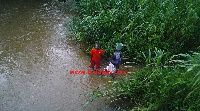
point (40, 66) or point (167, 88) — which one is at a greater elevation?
point (167, 88)

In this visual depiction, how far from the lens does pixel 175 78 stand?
3.66m

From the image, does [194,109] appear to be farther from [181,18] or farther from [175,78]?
[181,18]

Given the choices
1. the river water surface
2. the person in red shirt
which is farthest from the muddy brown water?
the person in red shirt

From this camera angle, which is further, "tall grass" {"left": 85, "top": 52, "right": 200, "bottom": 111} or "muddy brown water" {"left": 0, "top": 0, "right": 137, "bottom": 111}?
"muddy brown water" {"left": 0, "top": 0, "right": 137, "bottom": 111}

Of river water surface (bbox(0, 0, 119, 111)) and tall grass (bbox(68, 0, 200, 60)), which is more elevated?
tall grass (bbox(68, 0, 200, 60))

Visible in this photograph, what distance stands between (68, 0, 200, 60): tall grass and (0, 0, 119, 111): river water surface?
2.60 feet

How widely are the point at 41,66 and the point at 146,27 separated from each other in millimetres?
2848

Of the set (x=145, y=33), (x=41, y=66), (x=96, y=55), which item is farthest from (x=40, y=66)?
(x=145, y=33)

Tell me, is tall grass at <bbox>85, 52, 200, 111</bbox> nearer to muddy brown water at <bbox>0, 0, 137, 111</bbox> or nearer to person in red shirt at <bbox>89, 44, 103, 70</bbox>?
muddy brown water at <bbox>0, 0, 137, 111</bbox>

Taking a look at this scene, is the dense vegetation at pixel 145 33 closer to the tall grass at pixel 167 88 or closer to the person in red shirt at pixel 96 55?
the tall grass at pixel 167 88

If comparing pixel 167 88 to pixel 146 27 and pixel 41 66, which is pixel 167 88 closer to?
pixel 146 27

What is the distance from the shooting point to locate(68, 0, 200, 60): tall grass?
17.7 ft

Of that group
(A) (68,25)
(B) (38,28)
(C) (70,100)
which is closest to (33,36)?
(B) (38,28)

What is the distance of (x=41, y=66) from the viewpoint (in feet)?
18.1
